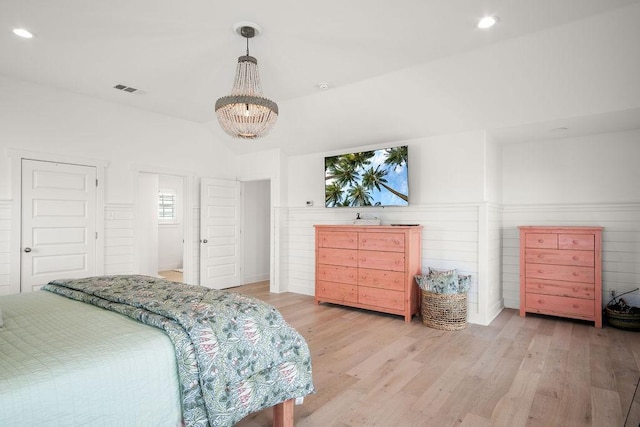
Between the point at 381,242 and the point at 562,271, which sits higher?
the point at 381,242

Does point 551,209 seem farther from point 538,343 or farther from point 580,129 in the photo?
point 538,343

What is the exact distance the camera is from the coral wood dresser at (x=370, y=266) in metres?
4.20

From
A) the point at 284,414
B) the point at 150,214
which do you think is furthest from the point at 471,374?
the point at 150,214

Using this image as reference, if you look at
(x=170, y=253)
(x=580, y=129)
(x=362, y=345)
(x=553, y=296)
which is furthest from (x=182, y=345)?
(x=170, y=253)

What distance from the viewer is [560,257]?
161 inches

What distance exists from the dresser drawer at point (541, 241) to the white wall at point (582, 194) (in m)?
0.41

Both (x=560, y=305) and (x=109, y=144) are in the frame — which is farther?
(x=109, y=144)

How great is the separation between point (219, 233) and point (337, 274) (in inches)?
89.5

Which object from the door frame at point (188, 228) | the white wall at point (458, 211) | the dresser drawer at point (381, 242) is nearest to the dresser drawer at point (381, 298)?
the dresser drawer at point (381, 242)

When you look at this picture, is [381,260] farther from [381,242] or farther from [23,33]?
[23,33]

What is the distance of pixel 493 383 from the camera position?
2617 mm

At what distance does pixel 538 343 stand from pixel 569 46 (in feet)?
8.88

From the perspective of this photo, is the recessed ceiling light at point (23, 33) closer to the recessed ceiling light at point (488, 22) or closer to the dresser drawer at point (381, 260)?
the recessed ceiling light at point (488, 22)

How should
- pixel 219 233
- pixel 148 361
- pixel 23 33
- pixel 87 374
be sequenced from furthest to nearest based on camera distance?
pixel 219 233 → pixel 23 33 → pixel 148 361 → pixel 87 374
